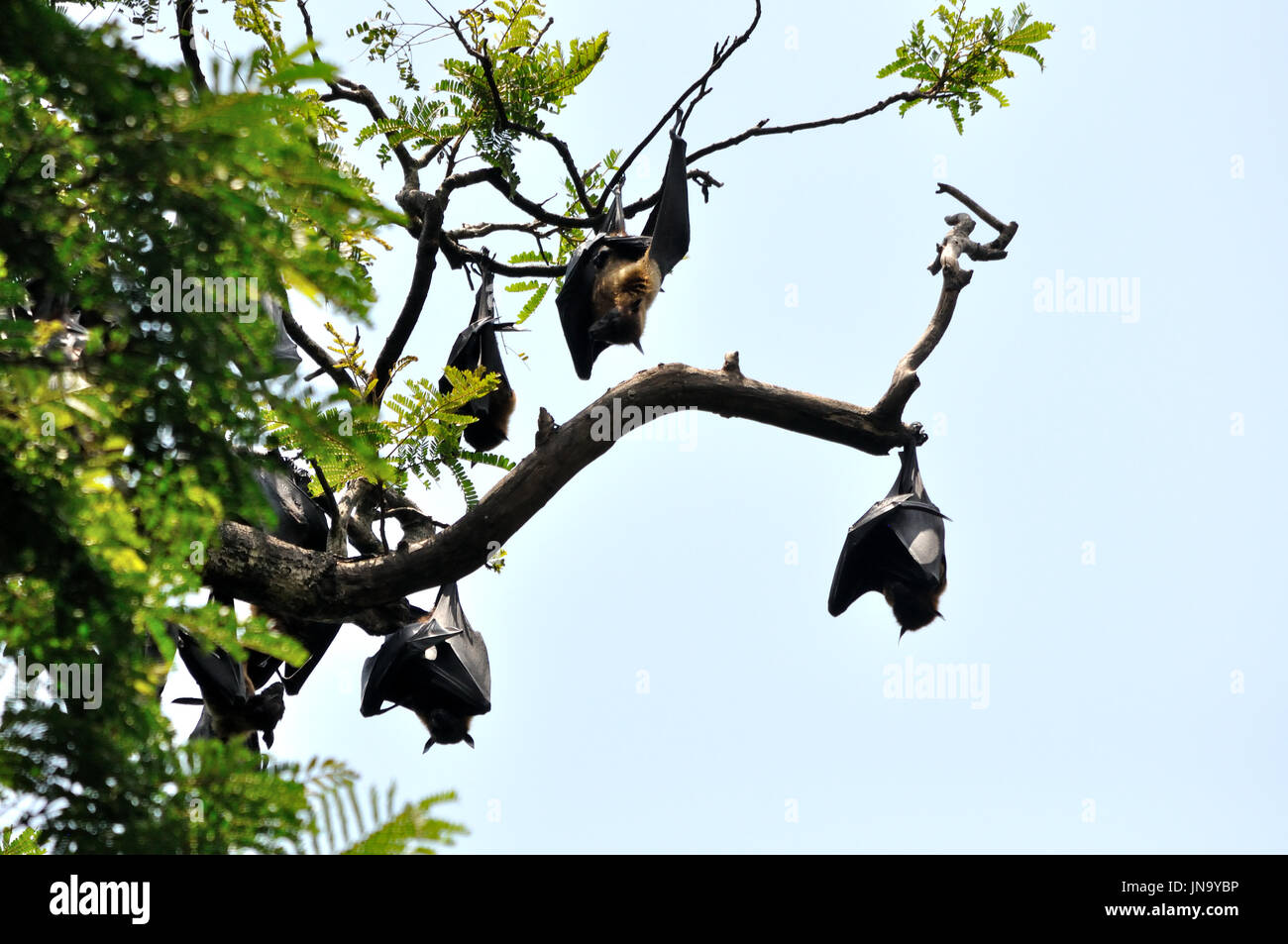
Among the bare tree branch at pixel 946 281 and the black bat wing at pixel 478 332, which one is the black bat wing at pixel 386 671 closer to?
the black bat wing at pixel 478 332

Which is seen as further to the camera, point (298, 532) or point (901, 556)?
point (901, 556)

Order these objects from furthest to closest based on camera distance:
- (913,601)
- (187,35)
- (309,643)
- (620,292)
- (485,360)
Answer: (485,360), (913,601), (620,292), (309,643), (187,35)

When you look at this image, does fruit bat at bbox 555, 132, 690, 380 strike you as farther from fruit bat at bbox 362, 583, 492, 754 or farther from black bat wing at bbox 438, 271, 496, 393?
fruit bat at bbox 362, 583, 492, 754

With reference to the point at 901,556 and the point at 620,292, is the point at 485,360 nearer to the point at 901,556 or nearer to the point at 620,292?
the point at 620,292

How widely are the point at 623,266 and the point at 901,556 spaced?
2.20 meters

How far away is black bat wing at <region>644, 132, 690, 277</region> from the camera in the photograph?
5.80 metres

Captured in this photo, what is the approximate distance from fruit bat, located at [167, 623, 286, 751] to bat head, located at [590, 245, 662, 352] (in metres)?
2.50

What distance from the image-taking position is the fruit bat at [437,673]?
581cm

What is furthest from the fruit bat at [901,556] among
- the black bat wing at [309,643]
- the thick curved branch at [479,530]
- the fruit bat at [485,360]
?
the black bat wing at [309,643]

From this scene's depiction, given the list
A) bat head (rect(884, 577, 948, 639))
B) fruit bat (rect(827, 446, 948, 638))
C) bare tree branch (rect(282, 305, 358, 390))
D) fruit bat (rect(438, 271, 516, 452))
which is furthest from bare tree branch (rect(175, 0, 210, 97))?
bat head (rect(884, 577, 948, 639))

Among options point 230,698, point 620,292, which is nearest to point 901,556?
point 620,292

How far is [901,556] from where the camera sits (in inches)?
242

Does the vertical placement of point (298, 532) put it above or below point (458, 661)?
above

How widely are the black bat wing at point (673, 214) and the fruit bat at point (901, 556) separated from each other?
5.37 ft
